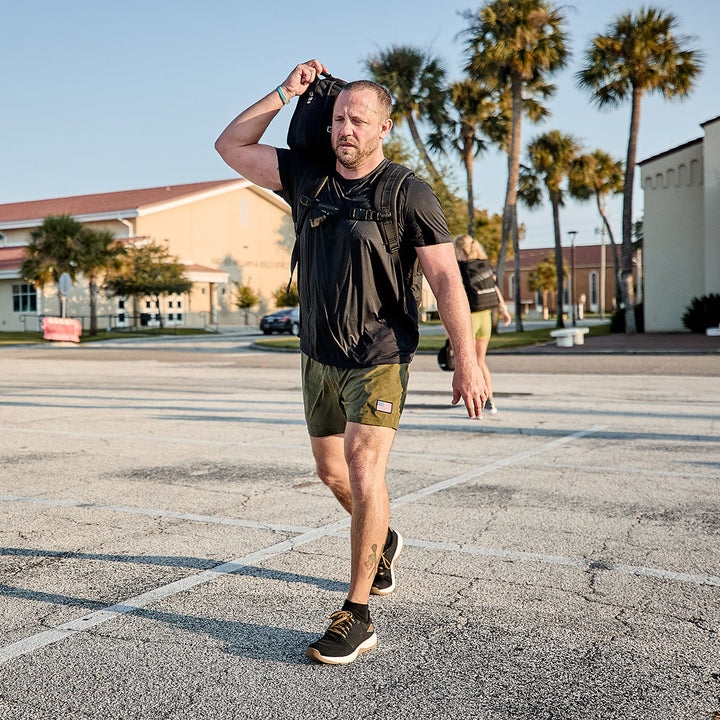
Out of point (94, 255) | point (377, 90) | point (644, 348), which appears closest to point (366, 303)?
point (377, 90)

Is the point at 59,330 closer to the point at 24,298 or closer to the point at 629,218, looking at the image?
the point at 24,298

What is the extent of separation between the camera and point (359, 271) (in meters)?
3.17

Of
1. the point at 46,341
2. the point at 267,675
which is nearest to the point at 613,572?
the point at 267,675

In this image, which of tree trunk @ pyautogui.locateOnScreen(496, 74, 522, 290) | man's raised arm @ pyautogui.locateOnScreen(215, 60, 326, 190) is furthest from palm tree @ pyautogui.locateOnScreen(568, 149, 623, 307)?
man's raised arm @ pyautogui.locateOnScreen(215, 60, 326, 190)

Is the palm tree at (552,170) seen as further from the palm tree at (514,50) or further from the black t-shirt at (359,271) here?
the black t-shirt at (359,271)

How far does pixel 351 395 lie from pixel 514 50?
101 feet

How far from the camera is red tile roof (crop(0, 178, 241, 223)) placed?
49.2 m

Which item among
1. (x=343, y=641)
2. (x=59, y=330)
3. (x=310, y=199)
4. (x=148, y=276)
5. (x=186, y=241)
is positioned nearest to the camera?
(x=343, y=641)

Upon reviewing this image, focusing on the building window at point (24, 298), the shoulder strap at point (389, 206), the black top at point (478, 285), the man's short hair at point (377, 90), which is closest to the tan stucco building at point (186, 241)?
the building window at point (24, 298)

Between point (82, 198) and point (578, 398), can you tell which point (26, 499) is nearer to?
point (578, 398)

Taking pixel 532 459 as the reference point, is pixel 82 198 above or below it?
above

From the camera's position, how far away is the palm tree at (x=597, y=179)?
47938 mm

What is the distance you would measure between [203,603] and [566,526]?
224cm

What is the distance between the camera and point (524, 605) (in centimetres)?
347
